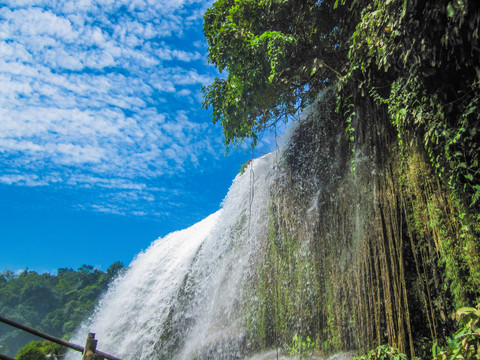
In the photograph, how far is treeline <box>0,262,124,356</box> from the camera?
128ft

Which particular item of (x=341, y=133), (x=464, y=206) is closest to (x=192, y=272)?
(x=341, y=133)

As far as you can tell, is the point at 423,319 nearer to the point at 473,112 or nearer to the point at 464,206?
the point at 464,206

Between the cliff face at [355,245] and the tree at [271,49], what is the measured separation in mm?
868

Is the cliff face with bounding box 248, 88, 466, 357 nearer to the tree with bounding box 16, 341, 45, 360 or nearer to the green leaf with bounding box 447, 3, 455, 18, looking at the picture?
the green leaf with bounding box 447, 3, 455, 18

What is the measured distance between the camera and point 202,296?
745 centimetres

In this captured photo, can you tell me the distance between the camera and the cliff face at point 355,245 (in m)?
4.33

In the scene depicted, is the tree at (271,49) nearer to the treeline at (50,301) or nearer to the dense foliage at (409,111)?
the dense foliage at (409,111)

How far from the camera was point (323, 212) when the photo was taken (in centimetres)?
600

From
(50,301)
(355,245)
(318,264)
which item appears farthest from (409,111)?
(50,301)

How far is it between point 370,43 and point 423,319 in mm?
4413

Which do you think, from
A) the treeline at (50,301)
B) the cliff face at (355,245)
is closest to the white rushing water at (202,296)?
the cliff face at (355,245)

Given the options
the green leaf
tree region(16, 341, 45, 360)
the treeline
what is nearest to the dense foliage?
the green leaf

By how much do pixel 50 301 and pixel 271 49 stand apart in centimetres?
5156

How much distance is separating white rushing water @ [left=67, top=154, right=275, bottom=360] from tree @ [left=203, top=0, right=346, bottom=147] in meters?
1.78
